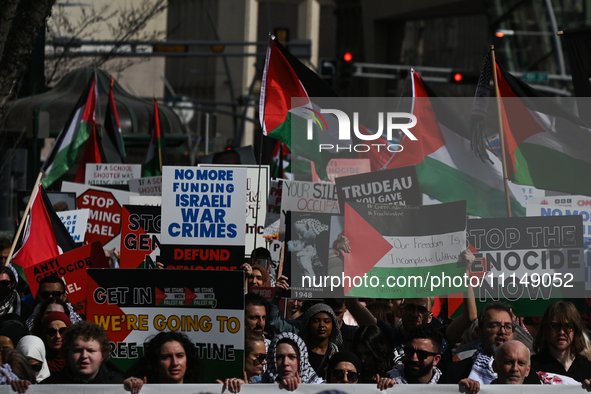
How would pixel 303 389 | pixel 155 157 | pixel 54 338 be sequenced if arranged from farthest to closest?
pixel 155 157 < pixel 54 338 < pixel 303 389

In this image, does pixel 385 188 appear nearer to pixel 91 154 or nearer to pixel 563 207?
pixel 563 207

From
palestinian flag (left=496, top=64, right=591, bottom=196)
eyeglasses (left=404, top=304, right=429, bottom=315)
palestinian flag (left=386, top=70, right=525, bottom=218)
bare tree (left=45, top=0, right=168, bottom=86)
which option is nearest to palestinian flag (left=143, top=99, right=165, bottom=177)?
bare tree (left=45, top=0, right=168, bottom=86)

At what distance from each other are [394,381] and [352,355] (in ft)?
1.69

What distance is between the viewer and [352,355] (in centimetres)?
586

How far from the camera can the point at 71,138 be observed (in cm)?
1416

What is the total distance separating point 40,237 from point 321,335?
12.9 ft

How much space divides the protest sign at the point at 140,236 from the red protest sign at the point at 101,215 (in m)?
2.33

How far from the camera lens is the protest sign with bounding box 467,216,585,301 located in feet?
24.7

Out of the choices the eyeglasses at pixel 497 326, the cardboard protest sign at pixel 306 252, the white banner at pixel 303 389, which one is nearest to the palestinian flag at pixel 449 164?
the cardboard protest sign at pixel 306 252

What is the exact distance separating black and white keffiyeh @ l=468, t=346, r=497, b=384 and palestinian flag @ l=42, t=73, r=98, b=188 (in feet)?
28.0

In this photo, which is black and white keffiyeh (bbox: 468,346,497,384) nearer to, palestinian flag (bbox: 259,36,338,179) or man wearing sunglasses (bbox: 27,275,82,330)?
man wearing sunglasses (bbox: 27,275,82,330)

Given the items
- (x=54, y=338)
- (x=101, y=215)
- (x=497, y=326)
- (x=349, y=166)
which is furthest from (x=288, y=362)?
(x=349, y=166)

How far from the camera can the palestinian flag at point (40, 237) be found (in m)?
9.20

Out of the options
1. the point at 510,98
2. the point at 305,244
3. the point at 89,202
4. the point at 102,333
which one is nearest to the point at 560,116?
the point at 510,98
